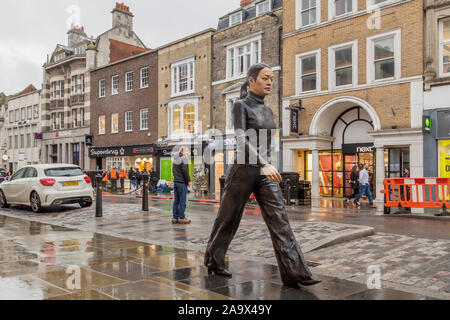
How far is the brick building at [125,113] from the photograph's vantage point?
30.5m

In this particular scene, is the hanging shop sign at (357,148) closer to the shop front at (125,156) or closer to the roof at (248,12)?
the roof at (248,12)

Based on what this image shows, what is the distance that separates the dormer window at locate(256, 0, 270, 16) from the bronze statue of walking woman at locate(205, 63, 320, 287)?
67.7ft

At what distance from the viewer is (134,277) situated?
14.4 ft

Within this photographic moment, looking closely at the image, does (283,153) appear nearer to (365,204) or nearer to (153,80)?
(365,204)

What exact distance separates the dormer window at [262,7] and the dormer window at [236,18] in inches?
54.7

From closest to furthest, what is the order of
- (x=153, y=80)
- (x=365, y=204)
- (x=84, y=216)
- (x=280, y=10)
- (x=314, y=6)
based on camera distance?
(x=84, y=216)
(x=365, y=204)
(x=314, y=6)
(x=280, y=10)
(x=153, y=80)

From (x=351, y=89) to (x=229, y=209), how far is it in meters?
15.5

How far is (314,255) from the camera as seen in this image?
574 centimetres

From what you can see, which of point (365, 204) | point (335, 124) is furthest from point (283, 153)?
point (365, 204)

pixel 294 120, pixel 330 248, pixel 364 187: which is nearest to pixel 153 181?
pixel 294 120

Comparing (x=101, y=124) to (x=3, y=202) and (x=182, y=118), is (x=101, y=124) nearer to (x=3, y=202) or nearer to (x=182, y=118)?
(x=182, y=118)

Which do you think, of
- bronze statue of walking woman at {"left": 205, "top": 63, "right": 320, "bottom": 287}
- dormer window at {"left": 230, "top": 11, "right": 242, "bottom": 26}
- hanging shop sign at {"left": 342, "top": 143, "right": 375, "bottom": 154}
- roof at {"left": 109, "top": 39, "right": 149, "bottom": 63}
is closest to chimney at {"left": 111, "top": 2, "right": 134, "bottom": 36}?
roof at {"left": 109, "top": 39, "right": 149, "bottom": 63}

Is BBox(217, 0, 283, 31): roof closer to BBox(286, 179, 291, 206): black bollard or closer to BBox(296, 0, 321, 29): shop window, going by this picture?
BBox(296, 0, 321, 29): shop window
